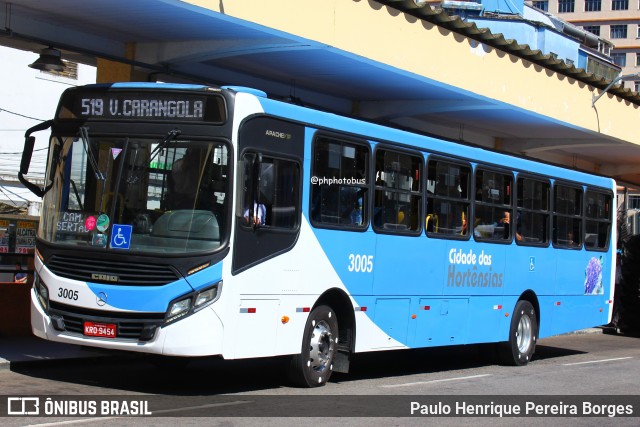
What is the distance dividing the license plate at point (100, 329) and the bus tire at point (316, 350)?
2.25 metres

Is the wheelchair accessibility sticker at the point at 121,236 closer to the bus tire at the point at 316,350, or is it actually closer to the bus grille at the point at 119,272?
the bus grille at the point at 119,272

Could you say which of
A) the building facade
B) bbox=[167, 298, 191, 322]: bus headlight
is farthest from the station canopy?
the building facade

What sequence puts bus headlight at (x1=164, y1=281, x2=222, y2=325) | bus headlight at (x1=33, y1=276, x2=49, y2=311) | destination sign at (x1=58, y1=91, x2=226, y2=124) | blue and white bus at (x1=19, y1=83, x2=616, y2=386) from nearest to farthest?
bus headlight at (x1=164, y1=281, x2=222, y2=325) < blue and white bus at (x1=19, y1=83, x2=616, y2=386) < destination sign at (x1=58, y1=91, x2=226, y2=124) < bus headlight at (x1=33, y1=276, x2=49, y2=311)

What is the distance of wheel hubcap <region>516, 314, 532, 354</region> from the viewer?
15.9m

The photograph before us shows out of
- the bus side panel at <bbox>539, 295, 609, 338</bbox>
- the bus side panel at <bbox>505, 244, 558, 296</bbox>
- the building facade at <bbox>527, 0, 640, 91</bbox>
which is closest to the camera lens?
the bus side panel at <bbox>505, 244, 558, 296</bbox>

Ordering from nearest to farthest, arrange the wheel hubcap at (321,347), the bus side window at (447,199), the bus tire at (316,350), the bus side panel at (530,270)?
1. the bus tire at (316,350)
2. the wheel hubcap at (321,347)
3. the bus side window at (447,199)
4. the bus side panel at (530,270)

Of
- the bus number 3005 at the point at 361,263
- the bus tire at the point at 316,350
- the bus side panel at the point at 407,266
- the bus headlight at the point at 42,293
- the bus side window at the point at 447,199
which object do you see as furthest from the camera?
the bus side window at the point at 447,199

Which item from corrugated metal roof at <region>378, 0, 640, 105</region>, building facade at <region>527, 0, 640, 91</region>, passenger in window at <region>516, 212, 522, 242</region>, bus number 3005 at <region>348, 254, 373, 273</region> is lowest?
bus number 3005 at <region>348, 254, 373, 273</region>

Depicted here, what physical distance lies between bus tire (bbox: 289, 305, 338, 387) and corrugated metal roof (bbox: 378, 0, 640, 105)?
6.45 meters

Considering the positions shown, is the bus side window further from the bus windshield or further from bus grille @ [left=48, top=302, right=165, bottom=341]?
bus grille @ [left=48, top=302, right=165, bottom=341]

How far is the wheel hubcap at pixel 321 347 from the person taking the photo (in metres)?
11.2

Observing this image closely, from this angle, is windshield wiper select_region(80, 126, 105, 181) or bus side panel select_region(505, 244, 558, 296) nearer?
windshield wiper select_region(80, 126, 105, 181)

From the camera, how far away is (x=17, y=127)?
106ft

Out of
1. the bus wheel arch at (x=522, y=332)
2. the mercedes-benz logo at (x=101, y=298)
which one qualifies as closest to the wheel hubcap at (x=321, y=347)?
the mercedes-benz logo at (x=101, y=298)
